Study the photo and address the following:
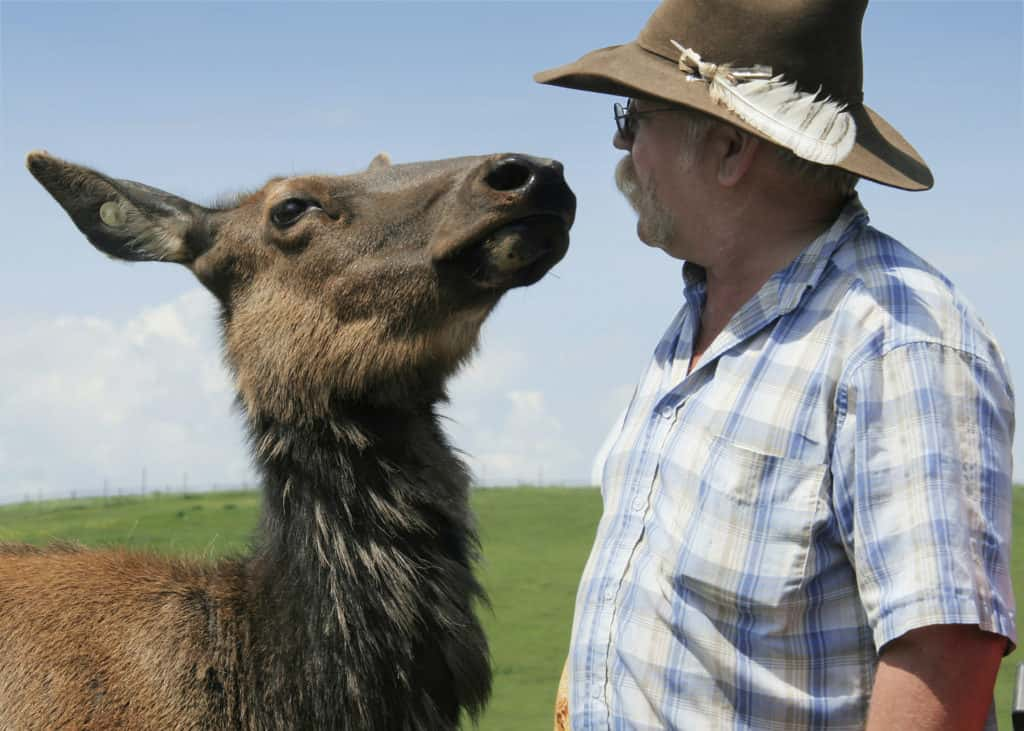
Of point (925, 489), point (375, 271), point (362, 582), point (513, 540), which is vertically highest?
point (375, 271)

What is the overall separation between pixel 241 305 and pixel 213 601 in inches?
50.8

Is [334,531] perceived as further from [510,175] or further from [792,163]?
[792,163]

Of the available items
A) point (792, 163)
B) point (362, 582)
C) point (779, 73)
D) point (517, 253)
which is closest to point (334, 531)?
point (362, 582)

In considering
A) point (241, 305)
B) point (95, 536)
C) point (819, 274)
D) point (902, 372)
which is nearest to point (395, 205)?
point (241, 305)

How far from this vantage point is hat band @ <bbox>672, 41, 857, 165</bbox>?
291 centimetres

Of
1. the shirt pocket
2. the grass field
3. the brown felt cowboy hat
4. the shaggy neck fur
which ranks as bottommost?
the grass field

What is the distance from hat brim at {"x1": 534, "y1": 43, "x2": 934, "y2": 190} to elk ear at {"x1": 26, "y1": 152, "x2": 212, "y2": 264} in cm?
232

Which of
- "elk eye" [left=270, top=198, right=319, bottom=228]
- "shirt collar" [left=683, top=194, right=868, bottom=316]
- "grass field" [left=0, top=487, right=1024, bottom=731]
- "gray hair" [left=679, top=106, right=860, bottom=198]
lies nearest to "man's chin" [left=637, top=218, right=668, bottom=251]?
"gray hair" [left=679, top=106, right=860, bottom=198]

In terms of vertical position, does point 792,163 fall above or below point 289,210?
above

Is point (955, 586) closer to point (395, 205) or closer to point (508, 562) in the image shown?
point (395, 205)

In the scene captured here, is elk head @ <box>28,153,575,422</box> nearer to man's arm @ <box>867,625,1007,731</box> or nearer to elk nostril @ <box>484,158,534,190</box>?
elk nostril @ <box>484,158,534,190</box>

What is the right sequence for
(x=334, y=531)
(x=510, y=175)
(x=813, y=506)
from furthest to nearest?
1. (x=334, y=531)
2. (x=510, y=175)
3. (x=813, y=506)

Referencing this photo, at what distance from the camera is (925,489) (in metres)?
2.57

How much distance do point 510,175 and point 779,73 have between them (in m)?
1.29
